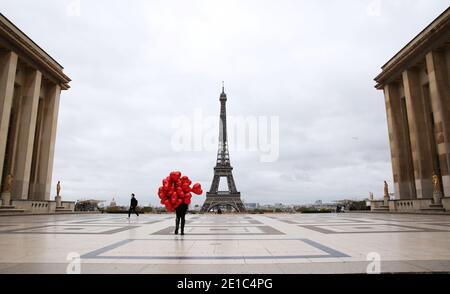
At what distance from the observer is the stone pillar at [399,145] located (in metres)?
38.8

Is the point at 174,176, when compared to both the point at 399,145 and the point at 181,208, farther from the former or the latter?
the point at 399,145

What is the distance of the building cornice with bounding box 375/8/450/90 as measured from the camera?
29.4m

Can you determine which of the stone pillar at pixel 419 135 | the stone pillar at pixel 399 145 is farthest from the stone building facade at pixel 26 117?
the stone pillar at pixel 399 145

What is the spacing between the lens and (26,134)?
3344 centimetres

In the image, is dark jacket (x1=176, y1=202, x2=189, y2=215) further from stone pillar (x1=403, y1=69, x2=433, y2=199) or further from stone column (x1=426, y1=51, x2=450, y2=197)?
stone pillar (x1=403, y1=69, x2=433, y2=199)

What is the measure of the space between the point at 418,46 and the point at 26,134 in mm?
45606

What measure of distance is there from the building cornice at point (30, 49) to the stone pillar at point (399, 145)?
4596 cm

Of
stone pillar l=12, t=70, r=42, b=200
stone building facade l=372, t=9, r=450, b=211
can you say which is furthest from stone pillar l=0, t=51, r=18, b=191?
stone building facade l=372, t=9, r=450, b=211

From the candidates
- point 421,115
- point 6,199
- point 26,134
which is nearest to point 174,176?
point 6,199

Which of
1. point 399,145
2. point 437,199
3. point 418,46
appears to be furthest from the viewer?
point 399,145

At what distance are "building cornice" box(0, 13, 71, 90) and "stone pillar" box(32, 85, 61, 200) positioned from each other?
6.61 feet

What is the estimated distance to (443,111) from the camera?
30.0 m
